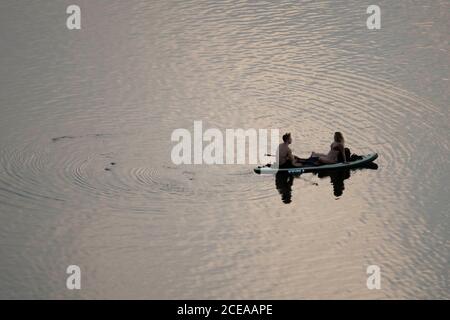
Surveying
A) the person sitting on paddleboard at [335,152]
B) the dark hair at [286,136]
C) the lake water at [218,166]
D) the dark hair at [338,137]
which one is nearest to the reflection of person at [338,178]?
the lake water at [218,166]

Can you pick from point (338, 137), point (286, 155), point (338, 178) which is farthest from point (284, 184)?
point (338, 137)

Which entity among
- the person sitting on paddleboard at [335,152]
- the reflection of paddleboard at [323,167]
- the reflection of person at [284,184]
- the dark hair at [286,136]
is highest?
the dark hair at [286,136]

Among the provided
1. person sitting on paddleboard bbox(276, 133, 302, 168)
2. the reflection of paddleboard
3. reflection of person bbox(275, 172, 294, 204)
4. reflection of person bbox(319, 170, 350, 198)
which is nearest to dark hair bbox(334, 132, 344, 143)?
the reflection of paddleboard

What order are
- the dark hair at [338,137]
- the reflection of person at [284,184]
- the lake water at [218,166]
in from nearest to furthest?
the lake water at [218,166] → the reflection of person at [284,184] → the dark hair at [338,137]

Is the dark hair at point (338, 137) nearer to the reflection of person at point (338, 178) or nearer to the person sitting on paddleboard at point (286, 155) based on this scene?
the reflection of person at point (338, 178)

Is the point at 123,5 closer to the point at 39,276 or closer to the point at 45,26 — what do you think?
the point at 45,26

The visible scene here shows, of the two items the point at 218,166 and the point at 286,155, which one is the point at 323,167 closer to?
the point at 286,155
